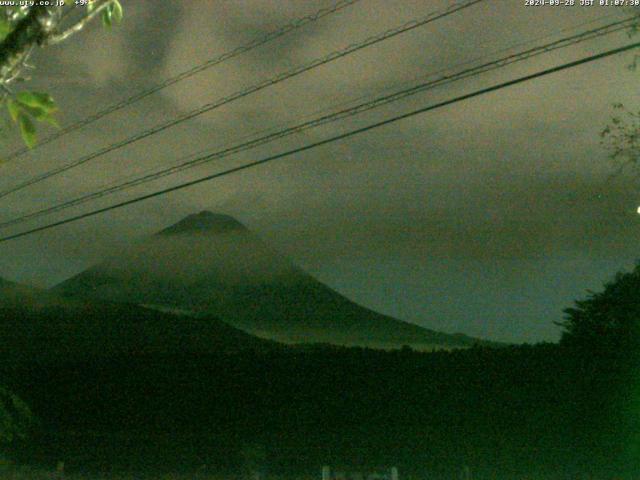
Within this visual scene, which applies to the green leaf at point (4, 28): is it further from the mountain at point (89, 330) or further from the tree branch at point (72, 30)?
the mountain at point (89, 330)

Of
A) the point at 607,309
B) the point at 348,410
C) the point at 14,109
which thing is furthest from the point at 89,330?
the point at 14,109

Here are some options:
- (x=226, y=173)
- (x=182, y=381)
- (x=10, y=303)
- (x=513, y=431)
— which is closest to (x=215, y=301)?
(x=10, y=303)

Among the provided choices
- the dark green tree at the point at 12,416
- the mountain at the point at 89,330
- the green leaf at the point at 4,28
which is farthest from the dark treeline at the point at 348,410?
the green leaf at the point at 4,28

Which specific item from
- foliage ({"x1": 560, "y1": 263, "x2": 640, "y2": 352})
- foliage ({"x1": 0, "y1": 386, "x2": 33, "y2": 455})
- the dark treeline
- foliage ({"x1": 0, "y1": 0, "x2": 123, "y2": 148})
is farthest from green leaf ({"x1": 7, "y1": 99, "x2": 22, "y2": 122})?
foliage ({"x1": 560, "y1": 263, "x2": 640, "y2": 352})

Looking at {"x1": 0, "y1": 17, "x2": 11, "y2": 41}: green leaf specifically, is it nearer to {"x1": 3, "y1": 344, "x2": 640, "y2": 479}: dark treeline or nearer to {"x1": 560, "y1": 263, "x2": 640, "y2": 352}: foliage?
{"x1": 3, "y1": 344, "x2": 640, "y2": 479}: dark treeline

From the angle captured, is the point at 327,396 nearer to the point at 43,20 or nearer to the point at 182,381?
the point at 182,381

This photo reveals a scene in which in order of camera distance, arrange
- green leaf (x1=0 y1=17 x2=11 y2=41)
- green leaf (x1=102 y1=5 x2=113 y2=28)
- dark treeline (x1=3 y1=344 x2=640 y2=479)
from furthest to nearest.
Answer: dark treeline (x1=3 y1=344 x2=640 y2=479), green leaf (x1=102 y1=5 x2=113 y2=28), green leaf (x1=0 y1=17 x2=11 y2=41)
